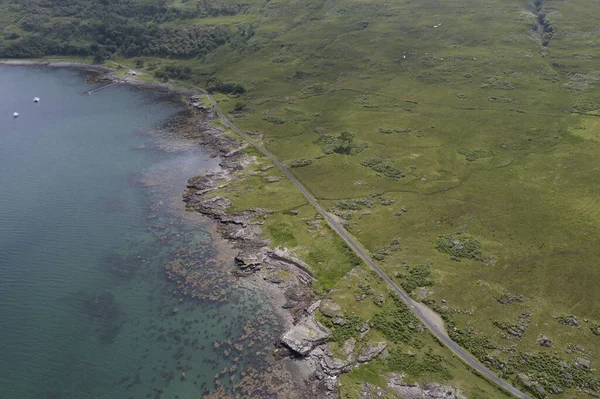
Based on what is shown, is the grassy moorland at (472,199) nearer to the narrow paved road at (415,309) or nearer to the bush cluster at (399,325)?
the bush cluster at (399,325)

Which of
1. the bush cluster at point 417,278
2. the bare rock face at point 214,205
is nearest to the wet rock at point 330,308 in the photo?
the bush cluster at point 417,278

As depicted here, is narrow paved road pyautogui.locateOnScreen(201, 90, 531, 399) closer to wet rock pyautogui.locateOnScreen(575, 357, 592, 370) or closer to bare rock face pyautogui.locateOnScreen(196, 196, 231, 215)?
wet rock pyautogui.locateOnScreen(575, 357, 592, 370)

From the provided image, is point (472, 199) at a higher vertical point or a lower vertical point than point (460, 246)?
lower

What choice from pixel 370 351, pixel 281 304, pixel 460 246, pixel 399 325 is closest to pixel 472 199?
pixel 460 246

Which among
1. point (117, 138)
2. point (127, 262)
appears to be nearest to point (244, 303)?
point (127, 262)

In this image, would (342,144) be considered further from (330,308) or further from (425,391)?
(425,391)

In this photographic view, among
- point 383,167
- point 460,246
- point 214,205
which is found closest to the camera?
point 460,246

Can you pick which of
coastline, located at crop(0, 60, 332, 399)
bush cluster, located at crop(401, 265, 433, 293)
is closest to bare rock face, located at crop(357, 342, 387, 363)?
coastline, located at crop(0, 60, 332, 399)
